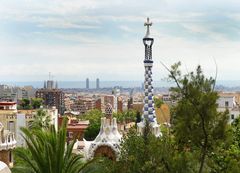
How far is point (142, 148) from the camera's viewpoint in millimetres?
11297

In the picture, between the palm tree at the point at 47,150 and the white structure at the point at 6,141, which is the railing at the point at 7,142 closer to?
the white structure at the point at 6,141

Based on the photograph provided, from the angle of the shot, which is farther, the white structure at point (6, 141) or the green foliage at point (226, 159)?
the white structure at point (6, 141)

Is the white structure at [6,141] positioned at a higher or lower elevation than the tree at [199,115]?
lower

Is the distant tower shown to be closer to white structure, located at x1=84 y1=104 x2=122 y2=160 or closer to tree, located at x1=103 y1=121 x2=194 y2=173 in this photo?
white structure, located at x1=84 y1=104 x2=122 y2=160

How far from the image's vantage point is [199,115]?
10344 mm

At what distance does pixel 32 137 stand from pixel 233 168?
17.6ft

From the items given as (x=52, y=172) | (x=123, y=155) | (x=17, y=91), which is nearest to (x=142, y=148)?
(x=123, y=155)

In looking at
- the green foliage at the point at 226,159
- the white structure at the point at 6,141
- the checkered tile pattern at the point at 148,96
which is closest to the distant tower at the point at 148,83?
the checkered tile pattern at the point at 148,96

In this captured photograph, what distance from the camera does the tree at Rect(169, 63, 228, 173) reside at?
10.3m

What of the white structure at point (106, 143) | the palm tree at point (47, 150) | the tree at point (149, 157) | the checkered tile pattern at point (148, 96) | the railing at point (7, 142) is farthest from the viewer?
the railing at point (7, 142)

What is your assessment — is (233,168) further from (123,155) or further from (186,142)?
(123,155)

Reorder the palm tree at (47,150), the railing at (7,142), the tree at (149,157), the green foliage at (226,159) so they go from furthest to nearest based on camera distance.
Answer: the railing at (7,142), the palm tree at (47,150), the tree at (149,157), the green foliage at (226,159)

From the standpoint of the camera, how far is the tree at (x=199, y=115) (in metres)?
10.3

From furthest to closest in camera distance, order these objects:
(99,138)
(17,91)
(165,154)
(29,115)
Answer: (17,91)
(29,115)
(99,138)
(165,154)
